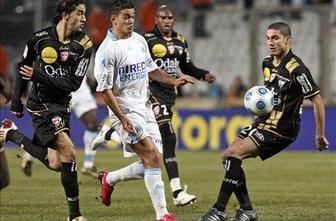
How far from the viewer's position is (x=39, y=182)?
56.1 ft

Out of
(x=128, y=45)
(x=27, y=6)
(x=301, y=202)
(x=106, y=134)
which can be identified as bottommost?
(x=301, y=202)

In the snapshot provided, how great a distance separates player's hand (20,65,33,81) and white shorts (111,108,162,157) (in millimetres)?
1090

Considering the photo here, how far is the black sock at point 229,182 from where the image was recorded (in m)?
11.1

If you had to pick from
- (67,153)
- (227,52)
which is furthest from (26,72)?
(227,52)

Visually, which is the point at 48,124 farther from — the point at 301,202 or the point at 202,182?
the point at 202,182

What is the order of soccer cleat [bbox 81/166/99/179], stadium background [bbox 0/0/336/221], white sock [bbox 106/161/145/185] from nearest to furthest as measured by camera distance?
1. white sock [bbox 106/161/145/185]
2. stadium background [bbox 0/0/336/221]
3. soccer cleat [bbox 81/166/99/179]

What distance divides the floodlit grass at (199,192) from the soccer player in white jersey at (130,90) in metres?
1.03

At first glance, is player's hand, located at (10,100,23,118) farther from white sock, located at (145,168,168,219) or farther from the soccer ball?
the soccer ball

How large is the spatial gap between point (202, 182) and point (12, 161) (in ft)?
22.2

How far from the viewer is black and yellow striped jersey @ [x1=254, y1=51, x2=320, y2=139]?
36.7 feet

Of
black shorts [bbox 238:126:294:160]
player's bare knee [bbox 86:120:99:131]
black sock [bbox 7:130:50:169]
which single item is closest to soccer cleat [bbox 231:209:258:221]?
Result: black shorts [bbox 238:126:294:160]

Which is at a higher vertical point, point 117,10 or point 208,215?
point 117,10

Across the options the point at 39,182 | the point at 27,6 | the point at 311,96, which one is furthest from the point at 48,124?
the point at 27,6

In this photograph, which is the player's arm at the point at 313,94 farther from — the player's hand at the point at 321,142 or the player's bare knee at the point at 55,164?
the player's bare knee at the point at 55,164
